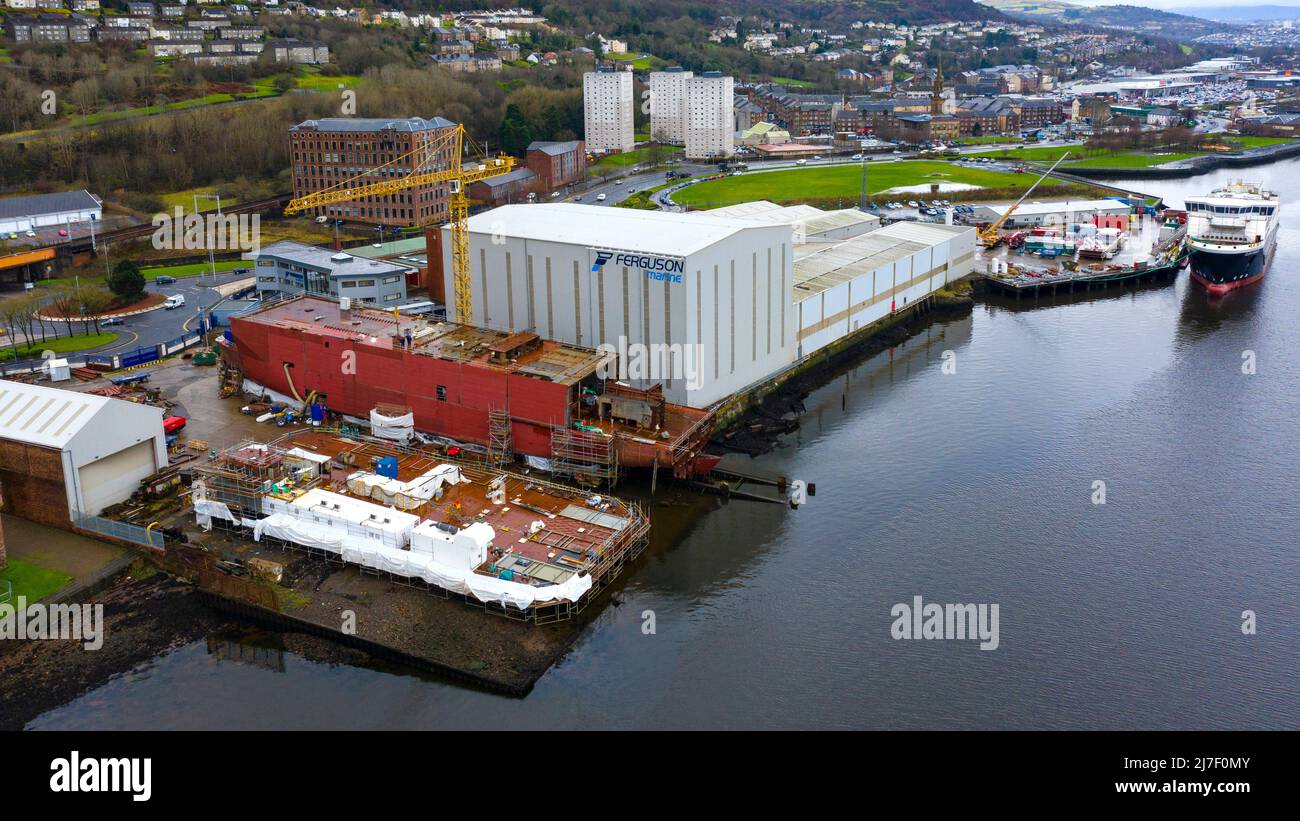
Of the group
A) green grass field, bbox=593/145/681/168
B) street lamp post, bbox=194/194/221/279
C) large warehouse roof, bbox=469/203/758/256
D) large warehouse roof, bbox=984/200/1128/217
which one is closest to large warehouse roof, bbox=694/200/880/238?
large warehouse roof, bbox=984/200/1128/217

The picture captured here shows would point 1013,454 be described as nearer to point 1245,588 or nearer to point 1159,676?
point 1245,588

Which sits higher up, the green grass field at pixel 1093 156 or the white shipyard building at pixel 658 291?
the green grass field at pixel 1093 156

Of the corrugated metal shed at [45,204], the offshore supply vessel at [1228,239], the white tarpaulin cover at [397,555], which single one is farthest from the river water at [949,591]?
the corrugated metal shed at [45,204]

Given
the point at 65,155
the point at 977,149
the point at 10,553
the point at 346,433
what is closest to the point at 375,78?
the point at 65,155

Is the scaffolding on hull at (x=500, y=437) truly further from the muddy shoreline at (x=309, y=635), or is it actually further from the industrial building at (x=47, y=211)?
the industrial building at (x=47, y=211)

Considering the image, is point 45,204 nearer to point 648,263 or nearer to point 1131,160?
point 648,263

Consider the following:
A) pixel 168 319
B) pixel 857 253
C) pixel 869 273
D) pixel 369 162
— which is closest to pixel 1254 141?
pixel 857 253
